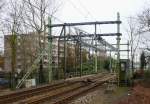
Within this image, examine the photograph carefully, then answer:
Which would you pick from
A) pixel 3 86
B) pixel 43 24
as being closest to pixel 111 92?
pixel 3 86

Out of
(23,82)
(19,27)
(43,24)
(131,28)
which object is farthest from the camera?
(131,28)

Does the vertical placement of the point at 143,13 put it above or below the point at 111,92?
above

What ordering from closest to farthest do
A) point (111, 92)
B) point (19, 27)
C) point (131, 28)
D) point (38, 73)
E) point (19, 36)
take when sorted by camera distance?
point (111, 92) < point (38, 73) < point (19, 27) < point (19, 36) < point (131, 28)

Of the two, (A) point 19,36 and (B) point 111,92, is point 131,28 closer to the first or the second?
(A) point 19,36

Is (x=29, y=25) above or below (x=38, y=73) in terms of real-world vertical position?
above

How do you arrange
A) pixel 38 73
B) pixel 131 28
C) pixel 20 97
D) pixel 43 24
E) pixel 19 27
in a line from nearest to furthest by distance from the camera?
pixel 20 97 → pixel 38 73 → pixel 43 24 → pixel 19 27 → pixel 131 28

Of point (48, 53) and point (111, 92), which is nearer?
point (111, 92)

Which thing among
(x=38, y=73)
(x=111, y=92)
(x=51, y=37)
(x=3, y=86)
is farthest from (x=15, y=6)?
(x=111, y=92)

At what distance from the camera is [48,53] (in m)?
35.4

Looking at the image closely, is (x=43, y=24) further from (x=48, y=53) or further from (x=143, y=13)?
(x=143, y=13)

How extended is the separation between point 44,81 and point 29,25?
8513 millimetres

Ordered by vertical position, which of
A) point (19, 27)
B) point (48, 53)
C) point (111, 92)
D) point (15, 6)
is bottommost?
point (111, 92)

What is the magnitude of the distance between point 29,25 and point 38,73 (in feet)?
26.4

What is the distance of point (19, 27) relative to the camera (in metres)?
41.5
